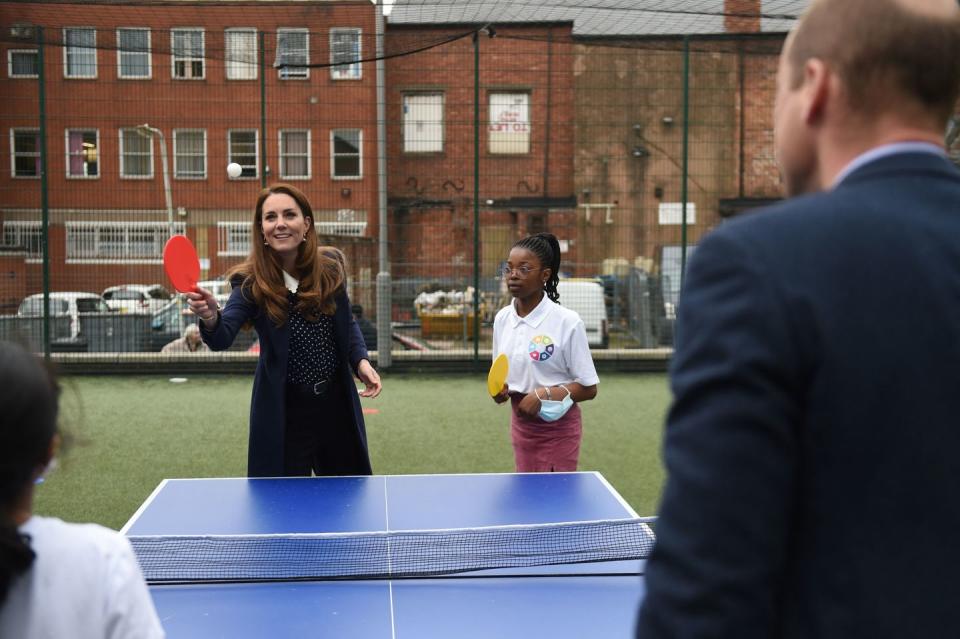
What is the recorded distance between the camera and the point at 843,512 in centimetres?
103

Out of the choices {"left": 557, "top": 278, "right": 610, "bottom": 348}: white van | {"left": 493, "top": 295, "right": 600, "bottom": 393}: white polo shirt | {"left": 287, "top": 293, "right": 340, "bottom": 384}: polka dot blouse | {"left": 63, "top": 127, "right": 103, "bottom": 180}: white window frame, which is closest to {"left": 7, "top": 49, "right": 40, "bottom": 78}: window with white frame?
{"left": 63, "top": 127, "right": 103, "bottom": 180}: white window frame

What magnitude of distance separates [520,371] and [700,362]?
339 centimetres

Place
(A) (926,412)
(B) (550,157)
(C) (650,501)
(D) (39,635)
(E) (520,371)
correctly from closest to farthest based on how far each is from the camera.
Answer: (A) (926,412), (D) (39,635), (E) (520,371), (C) (650,501), (B) (550,157)

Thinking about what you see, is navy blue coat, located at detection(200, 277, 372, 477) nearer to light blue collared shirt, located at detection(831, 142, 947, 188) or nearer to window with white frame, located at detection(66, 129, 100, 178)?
light blue collared shirt, located at detection(831, 142, 947, 188)

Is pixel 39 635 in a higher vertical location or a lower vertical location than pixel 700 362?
lower

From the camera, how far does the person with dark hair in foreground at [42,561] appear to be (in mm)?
1369

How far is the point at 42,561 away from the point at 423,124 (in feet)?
34.3

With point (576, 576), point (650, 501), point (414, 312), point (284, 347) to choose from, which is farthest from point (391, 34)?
point (576, 576)

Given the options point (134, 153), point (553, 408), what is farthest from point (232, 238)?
point (553, 408)

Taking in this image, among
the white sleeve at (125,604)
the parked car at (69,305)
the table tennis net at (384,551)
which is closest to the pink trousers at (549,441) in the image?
the table tennis net at (384,551)

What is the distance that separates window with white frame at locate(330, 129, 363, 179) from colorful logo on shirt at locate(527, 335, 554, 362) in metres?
8.01

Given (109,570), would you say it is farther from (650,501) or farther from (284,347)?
(650,501)

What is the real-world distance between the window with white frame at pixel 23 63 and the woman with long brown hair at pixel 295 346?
27.4ft

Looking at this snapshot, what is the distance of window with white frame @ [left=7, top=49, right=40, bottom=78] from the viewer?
1112cm
